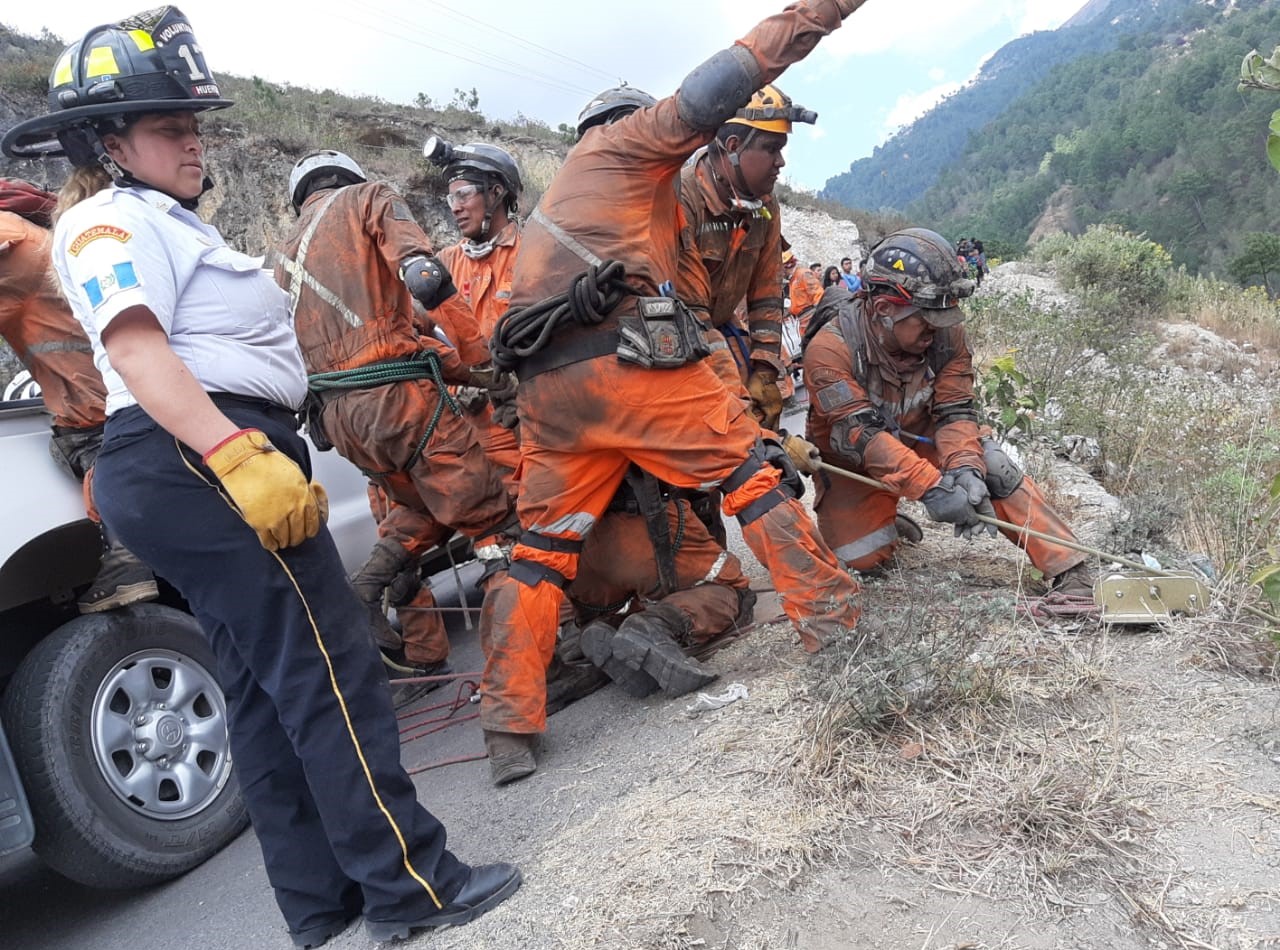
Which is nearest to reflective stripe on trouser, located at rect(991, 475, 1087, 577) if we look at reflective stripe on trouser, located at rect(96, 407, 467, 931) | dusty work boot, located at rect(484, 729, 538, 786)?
dusty work boot, located at rect(484, 729, 538, 786)

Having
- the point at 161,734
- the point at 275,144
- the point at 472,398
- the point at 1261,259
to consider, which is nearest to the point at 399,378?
the point at 472,398

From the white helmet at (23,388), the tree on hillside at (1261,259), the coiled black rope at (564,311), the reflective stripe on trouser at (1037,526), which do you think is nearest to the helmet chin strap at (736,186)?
the coiled black rope at (564,311)

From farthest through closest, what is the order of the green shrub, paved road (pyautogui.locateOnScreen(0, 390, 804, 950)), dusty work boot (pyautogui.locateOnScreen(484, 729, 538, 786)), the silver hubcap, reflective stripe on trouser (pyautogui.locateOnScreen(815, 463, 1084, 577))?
the green shrub < reflective stripe on trouser (pyautogui.locateOnScreen(815, 463, 1084, 577)) < dusty work boot (pyautogui.locateOnScreen(484, 729, 538, 786)) < the silver hubcap < paved road (pyautogui.locateOnScreen(0, 390, 804, 950))

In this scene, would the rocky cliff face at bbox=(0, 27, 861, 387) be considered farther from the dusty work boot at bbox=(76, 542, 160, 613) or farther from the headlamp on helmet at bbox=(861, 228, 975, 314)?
the headlamp on helmet at bbox=(861, 228, 975, 314)

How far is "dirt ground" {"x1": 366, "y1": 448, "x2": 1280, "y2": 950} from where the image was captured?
6.70ft

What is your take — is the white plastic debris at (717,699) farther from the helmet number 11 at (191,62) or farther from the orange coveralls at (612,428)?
the helmet number 11 at (191,62)

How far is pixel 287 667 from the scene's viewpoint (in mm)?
2193

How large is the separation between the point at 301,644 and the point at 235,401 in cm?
61

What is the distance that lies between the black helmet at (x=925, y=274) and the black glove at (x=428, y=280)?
1.90 metres

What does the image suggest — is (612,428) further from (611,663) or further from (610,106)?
(610,106)

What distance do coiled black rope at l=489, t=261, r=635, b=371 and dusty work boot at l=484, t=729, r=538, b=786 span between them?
4.32 ft

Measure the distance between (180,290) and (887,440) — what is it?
2913mm

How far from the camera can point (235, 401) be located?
7.39 feet

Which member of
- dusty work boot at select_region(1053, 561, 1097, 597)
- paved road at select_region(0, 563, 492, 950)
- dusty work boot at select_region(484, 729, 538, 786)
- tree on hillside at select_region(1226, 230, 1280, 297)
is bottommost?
tree on hillside at select_region(1226, 230, 1280, 297)
